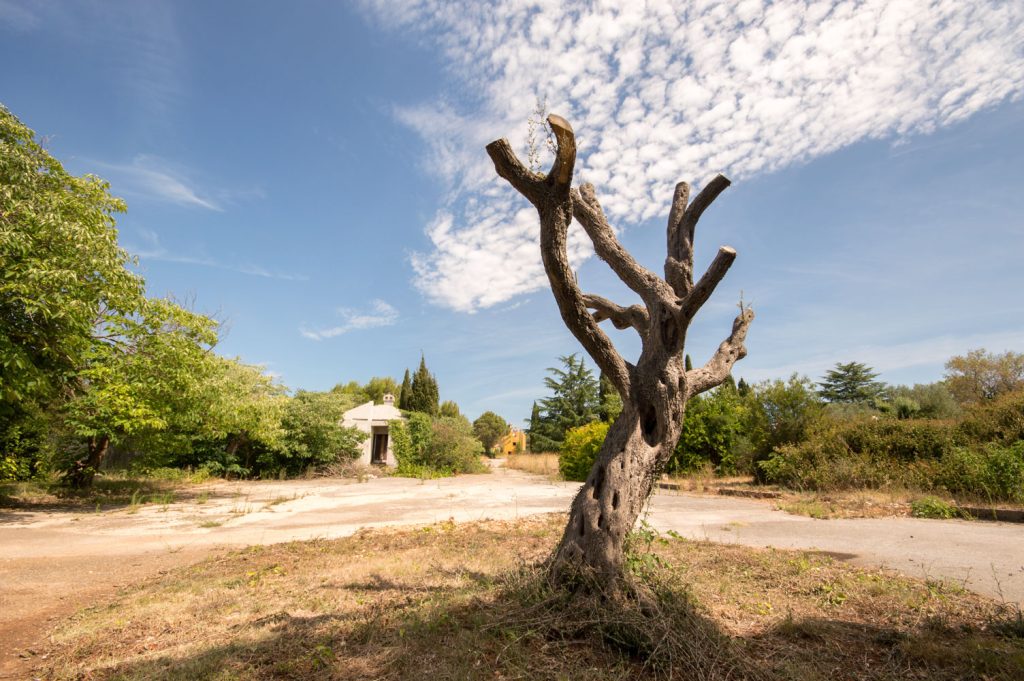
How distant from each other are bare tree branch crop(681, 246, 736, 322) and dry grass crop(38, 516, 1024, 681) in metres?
1.98

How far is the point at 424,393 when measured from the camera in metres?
32.3

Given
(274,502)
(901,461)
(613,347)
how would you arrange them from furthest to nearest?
(274,502)
(901,461)
(613,347)

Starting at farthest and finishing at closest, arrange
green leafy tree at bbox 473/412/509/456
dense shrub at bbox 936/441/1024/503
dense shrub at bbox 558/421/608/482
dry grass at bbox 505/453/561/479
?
green leafy tree at bbox 473/412/509/456
dry grass at bbox 505/453/561/479
dense shrub at bbox 558/421/608/482
dense shrub at bbox 936/441/1024/503

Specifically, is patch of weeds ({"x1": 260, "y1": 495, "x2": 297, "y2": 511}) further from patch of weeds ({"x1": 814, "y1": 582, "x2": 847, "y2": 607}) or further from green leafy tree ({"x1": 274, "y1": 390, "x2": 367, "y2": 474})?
patch of weeds ({"x1": 814, "y1": 582, "x2": 847, "y2": 607})

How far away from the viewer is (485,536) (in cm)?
707

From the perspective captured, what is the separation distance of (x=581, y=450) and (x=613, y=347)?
1403 cm

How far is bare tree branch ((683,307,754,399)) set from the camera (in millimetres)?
4570

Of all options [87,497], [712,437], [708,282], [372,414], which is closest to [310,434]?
[372,414]

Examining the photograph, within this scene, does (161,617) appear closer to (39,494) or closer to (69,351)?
(69,351)

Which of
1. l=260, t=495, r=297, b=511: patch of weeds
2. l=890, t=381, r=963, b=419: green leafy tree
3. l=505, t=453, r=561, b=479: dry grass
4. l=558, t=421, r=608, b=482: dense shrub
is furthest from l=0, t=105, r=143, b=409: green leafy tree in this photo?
l=890, t=381, r=963, b=419: green leafy tree

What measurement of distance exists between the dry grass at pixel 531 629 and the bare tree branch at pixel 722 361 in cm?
148

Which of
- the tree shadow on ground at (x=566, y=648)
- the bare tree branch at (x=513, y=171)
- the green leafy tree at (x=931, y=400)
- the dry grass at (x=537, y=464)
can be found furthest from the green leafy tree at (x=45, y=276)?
the green leafy tree at (x=931, y=400)

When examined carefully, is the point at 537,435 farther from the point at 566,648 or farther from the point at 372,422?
the point at 566,648

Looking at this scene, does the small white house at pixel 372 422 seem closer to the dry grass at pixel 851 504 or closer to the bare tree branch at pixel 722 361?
the dry grass at pixel 851 504
